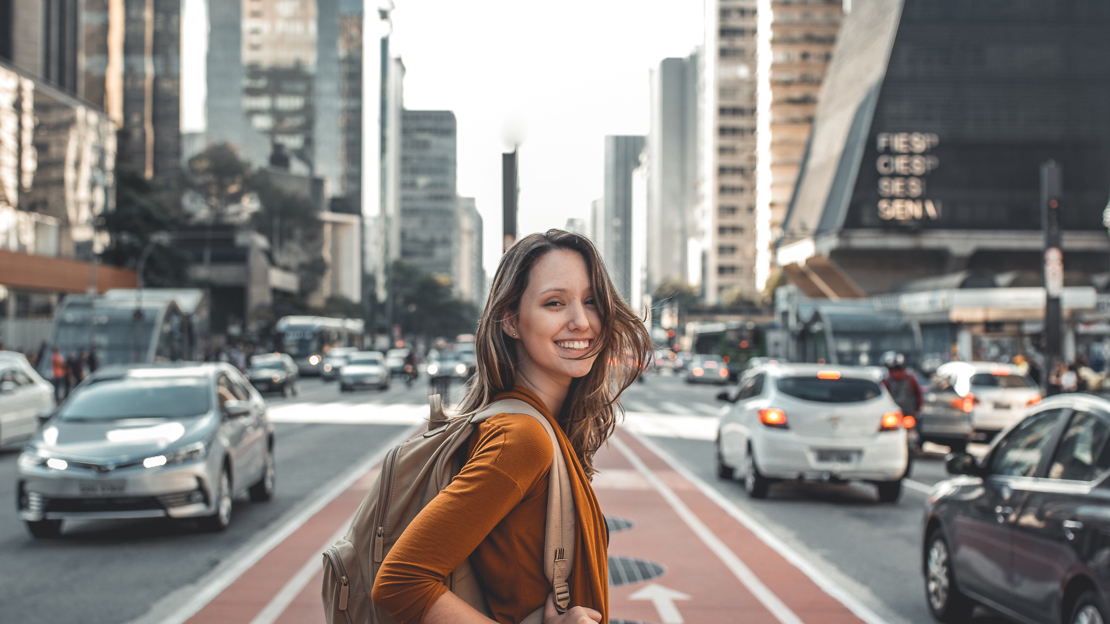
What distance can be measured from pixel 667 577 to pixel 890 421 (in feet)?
17.8

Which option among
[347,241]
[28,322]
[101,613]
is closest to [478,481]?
[101,613]

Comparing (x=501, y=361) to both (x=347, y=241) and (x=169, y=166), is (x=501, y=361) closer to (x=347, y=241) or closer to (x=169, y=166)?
(x=169, y=166)

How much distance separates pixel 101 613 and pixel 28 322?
144 ft

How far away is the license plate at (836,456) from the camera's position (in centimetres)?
1248

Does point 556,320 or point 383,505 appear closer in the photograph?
point 383,505

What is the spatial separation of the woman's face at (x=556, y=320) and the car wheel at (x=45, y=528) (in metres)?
9.10

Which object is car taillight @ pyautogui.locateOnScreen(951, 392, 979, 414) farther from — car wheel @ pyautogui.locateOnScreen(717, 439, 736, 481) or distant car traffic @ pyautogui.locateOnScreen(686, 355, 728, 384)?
distant car traffic @ pyautogui.locateOnScreen(686, 355, 728, 384)

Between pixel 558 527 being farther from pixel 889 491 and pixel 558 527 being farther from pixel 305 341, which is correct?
pixel 305 341

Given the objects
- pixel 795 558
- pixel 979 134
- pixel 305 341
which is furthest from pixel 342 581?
pixel 979 134

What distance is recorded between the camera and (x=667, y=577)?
26.9ft

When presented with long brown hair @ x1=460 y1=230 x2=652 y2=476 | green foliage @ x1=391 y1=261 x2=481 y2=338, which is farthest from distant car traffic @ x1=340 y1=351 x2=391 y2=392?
green foliage @ x1=391 y1=261 x2=481 y2=338

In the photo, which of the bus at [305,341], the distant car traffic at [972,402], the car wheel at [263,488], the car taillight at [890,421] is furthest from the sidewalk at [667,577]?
the bus at [305,341]

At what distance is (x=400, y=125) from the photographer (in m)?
188

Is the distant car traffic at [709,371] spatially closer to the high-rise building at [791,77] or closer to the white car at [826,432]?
the white car at [826,432]
